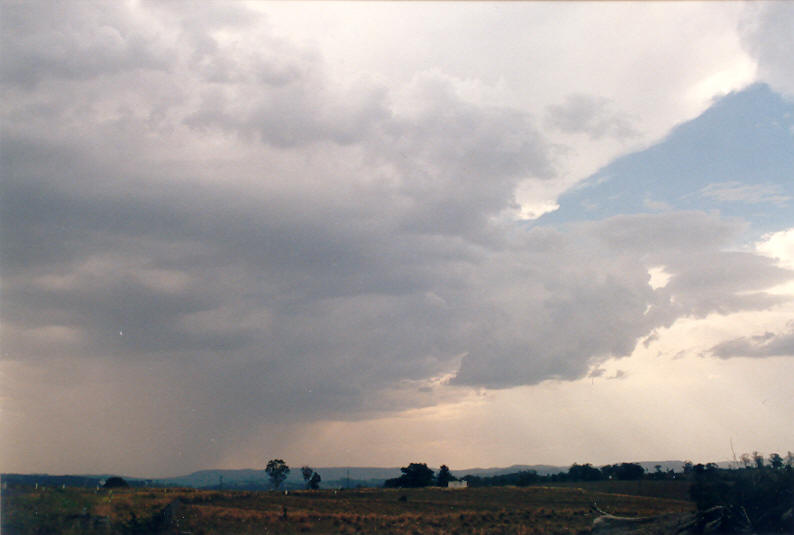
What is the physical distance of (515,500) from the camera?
134ft

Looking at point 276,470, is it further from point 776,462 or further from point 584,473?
point 776,462

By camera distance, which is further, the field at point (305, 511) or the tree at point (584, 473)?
the tree at point (584, 473)

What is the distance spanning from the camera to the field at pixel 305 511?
A: 21.4 metres

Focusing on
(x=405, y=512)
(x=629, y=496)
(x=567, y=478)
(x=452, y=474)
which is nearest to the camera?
(x=405, y=512)

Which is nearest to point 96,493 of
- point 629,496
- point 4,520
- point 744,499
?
point 4,520

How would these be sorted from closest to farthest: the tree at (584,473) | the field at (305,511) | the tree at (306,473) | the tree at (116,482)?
1. the field at (305,511)
2. the tree at (116,482)
3. the tree at (584,473)
4. the tree at (306,473)

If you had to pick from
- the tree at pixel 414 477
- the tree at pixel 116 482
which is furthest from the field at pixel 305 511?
the tree at pixel 414 477

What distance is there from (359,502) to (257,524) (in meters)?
12.2

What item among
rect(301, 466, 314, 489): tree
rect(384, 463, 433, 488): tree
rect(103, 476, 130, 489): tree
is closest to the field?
rect(103, 476, 130, 489): tree

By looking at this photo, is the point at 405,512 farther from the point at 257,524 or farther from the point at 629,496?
the point at 629,496

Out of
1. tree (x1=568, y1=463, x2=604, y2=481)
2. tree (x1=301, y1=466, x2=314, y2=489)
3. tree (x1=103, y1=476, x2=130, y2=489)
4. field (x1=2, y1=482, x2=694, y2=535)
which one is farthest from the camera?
tree (x1=301, y1=466, x2=314, y2=489)

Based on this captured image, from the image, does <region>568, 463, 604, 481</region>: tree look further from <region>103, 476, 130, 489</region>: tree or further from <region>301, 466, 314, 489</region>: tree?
<region>103, 476, 130, 489</region>: tree

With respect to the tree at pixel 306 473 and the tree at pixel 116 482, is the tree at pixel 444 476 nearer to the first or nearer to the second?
the tree at pixel 306 473

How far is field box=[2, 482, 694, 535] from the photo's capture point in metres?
Result: 21.4
